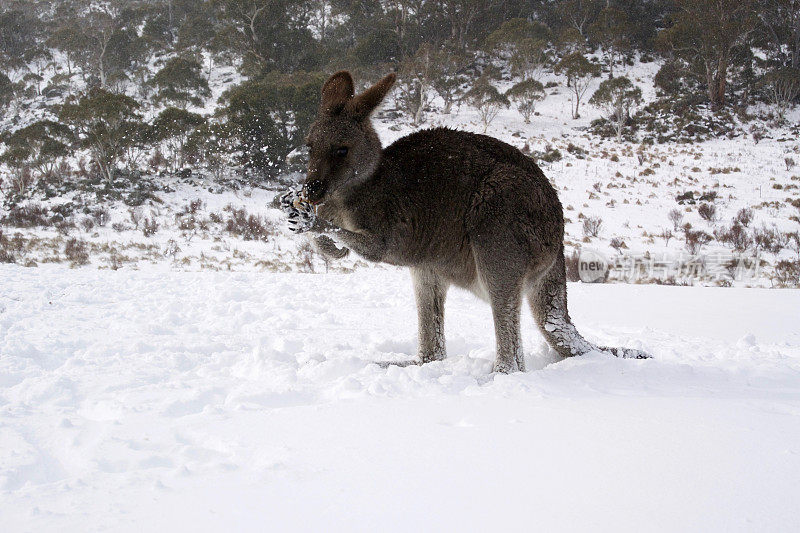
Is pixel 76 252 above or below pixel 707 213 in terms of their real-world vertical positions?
below

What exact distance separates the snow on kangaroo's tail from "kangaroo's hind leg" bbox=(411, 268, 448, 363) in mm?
669

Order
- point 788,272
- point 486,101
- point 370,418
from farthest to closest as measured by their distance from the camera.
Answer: point 486,101 < point 788,272 < point 370,418

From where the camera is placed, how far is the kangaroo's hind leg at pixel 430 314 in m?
3.81

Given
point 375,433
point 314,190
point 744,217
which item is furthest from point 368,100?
point 744,217

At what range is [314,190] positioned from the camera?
306 centimetres

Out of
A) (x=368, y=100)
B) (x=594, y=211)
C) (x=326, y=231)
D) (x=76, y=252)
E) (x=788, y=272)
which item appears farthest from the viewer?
(x=594, y=211)

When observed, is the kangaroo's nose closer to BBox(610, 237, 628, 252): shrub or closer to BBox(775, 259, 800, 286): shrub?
BBox(775, 259, 800, 286): shrub

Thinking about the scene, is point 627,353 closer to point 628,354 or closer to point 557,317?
point 628,354

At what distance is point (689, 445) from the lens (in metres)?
1.82

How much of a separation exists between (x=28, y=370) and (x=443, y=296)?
2.64 metres

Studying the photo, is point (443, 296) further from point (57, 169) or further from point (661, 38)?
point (661, 38)

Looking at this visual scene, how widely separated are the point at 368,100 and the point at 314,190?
0.76 m

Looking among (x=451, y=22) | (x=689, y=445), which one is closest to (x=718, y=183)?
(x=689, y=445)

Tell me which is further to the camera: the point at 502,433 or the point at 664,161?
the point at 664,161
